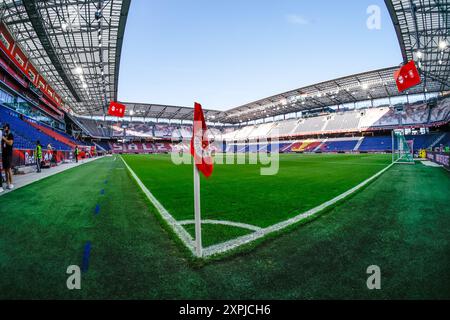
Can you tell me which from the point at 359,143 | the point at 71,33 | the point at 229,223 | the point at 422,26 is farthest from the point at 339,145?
the point at 229,223

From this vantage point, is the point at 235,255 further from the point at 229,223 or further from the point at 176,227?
the point at 176,227

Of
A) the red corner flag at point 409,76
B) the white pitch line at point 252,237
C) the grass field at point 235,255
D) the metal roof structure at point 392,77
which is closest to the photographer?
the grass field at point 235,255

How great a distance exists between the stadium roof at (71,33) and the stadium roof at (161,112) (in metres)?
27.2

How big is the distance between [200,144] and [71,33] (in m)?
27.0

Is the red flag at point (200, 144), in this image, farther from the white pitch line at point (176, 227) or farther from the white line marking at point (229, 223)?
the white line marking at point (229, 223)

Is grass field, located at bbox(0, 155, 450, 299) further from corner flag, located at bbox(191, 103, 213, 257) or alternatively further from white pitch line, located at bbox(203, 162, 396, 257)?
corner flag, located at bbox(191, 103, 213, 257)

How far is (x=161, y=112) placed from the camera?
224 feet

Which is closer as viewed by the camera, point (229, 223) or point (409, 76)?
point (229, 223)

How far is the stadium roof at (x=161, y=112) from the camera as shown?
62.3m

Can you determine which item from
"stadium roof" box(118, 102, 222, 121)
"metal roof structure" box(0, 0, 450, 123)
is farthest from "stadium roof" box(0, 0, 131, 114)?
"stadium roof" box(118, 102, 222, 121)

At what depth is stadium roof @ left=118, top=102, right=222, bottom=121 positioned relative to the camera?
62.3m

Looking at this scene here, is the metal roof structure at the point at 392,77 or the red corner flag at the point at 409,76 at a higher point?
the metal roof structure at the point at 392,77

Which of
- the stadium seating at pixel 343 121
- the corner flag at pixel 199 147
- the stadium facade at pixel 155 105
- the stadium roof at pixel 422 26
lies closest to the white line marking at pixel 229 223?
the corner flag at pixel 199 147
